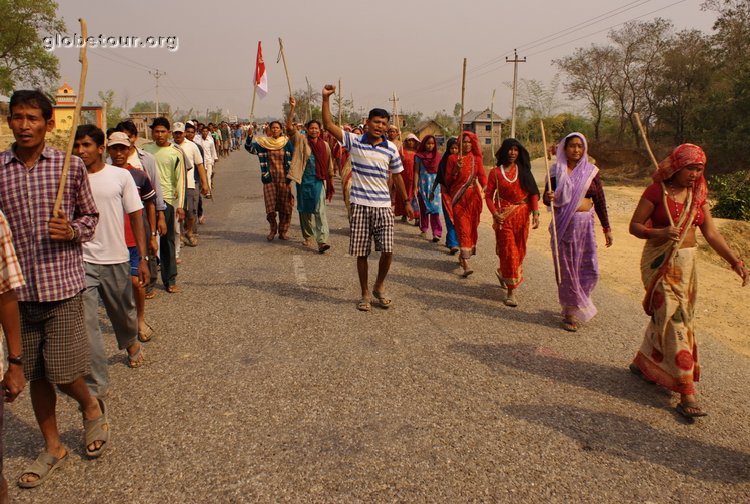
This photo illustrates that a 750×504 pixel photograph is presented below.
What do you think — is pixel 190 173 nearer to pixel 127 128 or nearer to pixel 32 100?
pixel 127 128

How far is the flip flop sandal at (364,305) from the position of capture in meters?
5.70

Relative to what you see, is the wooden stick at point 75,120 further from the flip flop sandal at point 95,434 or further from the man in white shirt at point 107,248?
the flip flop sandal at point 95,434

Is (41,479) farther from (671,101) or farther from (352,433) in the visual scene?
(671,101)

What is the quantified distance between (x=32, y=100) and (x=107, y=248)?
4.02ft

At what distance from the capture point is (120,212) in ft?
12.1

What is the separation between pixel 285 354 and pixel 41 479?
6.40 ft

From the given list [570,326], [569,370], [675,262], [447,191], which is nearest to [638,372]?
[569,370]

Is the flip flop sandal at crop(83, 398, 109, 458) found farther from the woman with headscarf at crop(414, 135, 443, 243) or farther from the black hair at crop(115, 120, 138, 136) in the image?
the woman with headscarf at crop(414, 135, 443, 243)

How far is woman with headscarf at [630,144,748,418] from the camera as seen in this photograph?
3836 millimetres

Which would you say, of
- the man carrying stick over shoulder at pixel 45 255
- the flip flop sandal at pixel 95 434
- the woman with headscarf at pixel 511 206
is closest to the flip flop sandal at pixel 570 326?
the woman with headscarf at pixel 511 206

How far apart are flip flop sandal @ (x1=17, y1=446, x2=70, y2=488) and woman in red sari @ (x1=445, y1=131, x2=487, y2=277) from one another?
513 cm

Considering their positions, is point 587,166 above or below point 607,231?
above

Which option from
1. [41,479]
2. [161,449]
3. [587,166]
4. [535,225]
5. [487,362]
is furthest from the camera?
[535,225]

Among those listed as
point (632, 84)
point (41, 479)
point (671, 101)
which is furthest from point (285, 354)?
point (632, 84)
